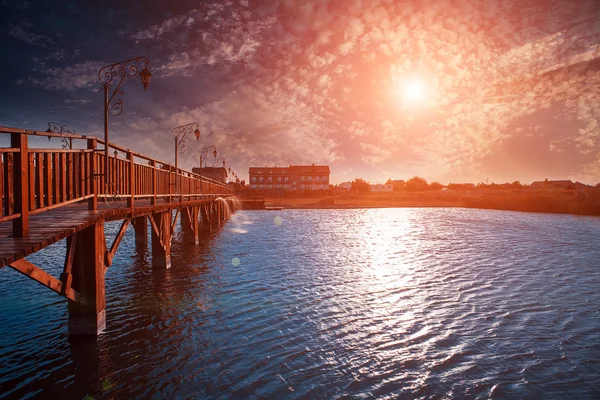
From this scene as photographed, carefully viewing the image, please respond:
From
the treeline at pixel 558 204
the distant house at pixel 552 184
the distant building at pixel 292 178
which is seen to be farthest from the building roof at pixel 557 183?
the distant building at pixel 292 178

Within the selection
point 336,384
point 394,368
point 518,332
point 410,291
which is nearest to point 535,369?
point 518,332

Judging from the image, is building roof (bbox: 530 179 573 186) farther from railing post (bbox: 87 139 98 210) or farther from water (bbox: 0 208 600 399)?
railing post (bbox: 87 139 98 210)

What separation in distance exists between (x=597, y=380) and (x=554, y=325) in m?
2.90

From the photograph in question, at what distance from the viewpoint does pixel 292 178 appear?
117188 millimetres

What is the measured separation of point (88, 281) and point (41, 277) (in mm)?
1738

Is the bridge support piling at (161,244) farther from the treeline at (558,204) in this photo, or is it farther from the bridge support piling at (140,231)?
the treeline at (558,204)

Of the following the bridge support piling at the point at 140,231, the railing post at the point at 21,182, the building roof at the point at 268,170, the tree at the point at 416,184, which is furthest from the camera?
the tree at the point at 416,184

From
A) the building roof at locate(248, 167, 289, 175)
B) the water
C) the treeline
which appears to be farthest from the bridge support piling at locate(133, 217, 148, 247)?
the building roof at locate(248, 167, 289, 175)

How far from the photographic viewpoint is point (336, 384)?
6.05 m

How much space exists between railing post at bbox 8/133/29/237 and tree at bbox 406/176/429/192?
16799cm

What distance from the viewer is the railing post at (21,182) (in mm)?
4980

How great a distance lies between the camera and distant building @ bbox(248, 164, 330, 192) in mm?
117188

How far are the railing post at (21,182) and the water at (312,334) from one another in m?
2.90

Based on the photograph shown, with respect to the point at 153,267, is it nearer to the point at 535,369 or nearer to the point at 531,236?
the point at 535,369
